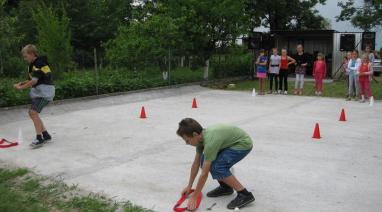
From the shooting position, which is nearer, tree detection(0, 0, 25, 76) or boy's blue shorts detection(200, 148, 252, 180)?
boy's blue shorts detection(200, 148, 252, 180)

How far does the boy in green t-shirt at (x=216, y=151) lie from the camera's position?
4.20m

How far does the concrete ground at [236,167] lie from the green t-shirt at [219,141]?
0.68 m

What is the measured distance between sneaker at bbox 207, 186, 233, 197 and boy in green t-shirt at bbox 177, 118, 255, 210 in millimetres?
199

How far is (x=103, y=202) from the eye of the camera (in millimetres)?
4742

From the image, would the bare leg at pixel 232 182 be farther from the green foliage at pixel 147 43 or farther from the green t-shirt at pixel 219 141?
the green foliage at pixel 147 43

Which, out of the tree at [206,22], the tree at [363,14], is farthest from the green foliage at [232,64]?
the tree at [363,14]

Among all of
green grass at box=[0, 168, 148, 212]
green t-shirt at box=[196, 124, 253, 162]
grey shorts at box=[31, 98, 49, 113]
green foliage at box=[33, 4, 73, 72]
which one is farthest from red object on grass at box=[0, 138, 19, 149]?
green foliage at box=[33, 4, 73, 72]

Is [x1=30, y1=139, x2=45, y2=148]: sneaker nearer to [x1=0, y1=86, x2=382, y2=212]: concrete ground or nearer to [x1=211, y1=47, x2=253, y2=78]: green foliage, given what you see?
[x1=0, y1=86, x2=382, y2=212]: concrete ground

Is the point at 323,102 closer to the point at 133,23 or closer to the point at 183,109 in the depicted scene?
the point at 183,109

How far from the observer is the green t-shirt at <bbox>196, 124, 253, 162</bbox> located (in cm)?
421

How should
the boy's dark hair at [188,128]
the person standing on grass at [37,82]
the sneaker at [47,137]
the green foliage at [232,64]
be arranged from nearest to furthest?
the boy's dark hair at [188,128], the person standing on grass at [37,82], the sneaker at [47,137], the green foliage at [232,64]

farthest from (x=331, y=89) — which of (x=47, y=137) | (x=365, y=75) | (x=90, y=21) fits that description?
(x=90, y=21)

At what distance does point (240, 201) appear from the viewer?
4.55m

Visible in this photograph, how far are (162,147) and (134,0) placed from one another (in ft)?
79.6
